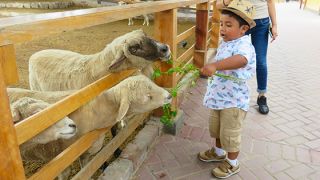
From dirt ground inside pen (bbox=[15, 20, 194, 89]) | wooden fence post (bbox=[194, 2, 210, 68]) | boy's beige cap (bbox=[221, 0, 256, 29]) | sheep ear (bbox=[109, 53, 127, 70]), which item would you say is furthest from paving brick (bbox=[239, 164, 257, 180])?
dirt ground inside pen (bbox=[15, 20, 194, 89])

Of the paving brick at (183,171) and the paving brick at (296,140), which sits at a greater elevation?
the paving brick at (183,171)

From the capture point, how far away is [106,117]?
282cm

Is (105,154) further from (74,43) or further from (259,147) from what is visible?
(74,43)

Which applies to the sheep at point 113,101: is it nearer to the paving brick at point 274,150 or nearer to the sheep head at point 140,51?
the sheep head at point 140,51

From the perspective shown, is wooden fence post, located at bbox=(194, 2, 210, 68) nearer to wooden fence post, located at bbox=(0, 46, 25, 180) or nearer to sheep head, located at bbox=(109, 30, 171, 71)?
sheep head, located at bbox=(109, 30, 171, 71)

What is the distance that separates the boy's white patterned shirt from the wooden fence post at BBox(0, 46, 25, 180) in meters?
1.87

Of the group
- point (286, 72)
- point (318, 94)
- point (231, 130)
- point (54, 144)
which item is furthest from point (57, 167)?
point (286, 72)

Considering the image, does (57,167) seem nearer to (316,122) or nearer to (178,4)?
(178,4)

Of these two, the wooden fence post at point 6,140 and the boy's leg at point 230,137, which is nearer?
the wooden fence post at point 6,140

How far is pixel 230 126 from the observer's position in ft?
9.84

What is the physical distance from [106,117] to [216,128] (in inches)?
45.1

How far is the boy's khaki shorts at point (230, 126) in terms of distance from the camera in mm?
2956

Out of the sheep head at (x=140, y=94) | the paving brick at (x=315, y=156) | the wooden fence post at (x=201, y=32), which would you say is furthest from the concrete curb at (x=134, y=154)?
the wooden fence post at (x=201, y=32)

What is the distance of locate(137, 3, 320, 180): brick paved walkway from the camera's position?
128 inches
